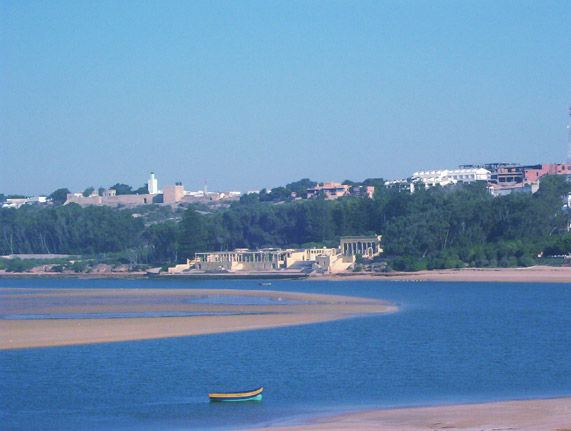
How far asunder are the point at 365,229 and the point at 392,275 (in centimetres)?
2474

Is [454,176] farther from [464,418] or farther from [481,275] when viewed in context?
[464,418]

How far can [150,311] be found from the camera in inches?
2077

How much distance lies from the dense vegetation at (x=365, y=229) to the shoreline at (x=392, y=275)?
2427 mm

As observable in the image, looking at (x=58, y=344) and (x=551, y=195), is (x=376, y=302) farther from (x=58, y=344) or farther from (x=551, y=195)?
(x=551, y=195)

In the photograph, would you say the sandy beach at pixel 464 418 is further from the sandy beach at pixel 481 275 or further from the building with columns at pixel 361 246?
the building with columns at pixel 361 246

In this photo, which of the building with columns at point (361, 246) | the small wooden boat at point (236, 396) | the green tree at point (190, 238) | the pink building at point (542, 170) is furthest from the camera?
the pink building at point (542, 170)

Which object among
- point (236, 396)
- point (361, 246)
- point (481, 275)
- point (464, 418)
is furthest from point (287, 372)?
point (361, 246)

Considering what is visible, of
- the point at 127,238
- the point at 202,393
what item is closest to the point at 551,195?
the point at 127,238

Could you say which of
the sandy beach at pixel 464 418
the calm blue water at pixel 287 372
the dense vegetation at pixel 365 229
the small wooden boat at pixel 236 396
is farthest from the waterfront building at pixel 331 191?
the sandy beach at pixel 464 418

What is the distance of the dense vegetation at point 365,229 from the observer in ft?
297

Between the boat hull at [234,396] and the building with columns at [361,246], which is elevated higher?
the building with columns at [361,246]

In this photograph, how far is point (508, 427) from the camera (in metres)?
21.1

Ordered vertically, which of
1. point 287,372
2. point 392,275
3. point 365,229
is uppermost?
point 365,229

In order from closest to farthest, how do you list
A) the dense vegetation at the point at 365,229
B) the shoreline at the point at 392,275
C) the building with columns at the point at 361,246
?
the shoreline at the point at 392,275
the dense vegetation at the point at 365,229
the building with columns at the point at 361,246
